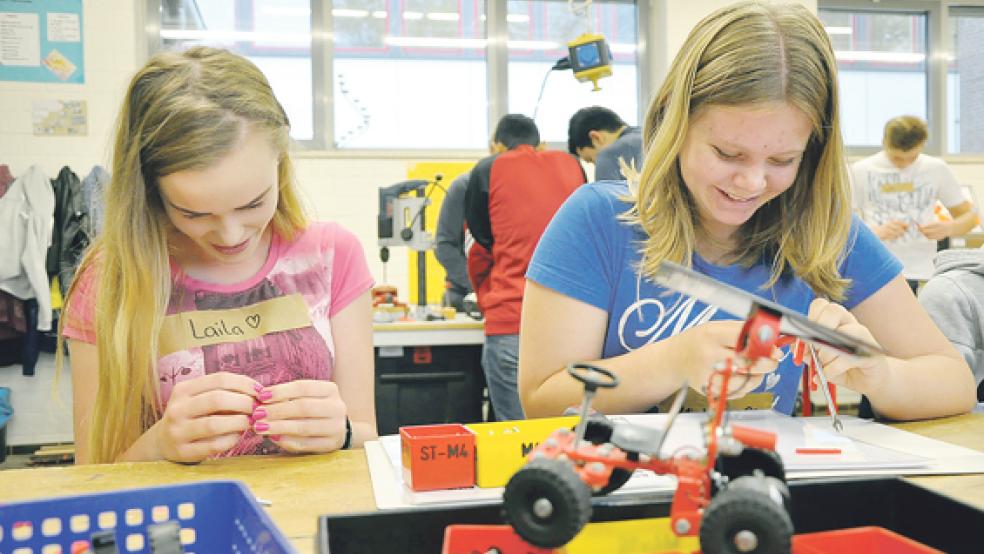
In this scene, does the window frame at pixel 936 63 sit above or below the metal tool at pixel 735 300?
above

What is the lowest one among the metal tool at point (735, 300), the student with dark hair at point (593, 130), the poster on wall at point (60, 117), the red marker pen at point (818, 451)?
the red marker pen at point (818, 451)

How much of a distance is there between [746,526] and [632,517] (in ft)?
0.52

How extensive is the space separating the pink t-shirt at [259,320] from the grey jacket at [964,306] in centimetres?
114

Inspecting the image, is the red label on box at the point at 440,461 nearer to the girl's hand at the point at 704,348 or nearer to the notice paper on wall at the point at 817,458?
the notice paper on wall at the point at 817,458

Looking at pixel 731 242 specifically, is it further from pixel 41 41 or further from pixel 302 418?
pixel 41 41

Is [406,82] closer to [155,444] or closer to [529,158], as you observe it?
[529,158]

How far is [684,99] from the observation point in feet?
3.79

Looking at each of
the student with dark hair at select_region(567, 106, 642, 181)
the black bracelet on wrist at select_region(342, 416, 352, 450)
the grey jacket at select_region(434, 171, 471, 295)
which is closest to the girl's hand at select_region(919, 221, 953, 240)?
the student with dark hair at select_region(567, 106, 642, 181)

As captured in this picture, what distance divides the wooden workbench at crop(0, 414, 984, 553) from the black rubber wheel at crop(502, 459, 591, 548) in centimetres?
36

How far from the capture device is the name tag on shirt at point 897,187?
4383mm

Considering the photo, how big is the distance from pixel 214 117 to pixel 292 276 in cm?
30

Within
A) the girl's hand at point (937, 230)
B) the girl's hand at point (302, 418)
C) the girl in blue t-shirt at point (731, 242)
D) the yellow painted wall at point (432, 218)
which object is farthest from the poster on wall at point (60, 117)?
the girl's hand at point (937, 230)

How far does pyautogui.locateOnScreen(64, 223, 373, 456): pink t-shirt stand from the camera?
1264mm

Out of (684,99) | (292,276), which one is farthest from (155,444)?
(684,99)
